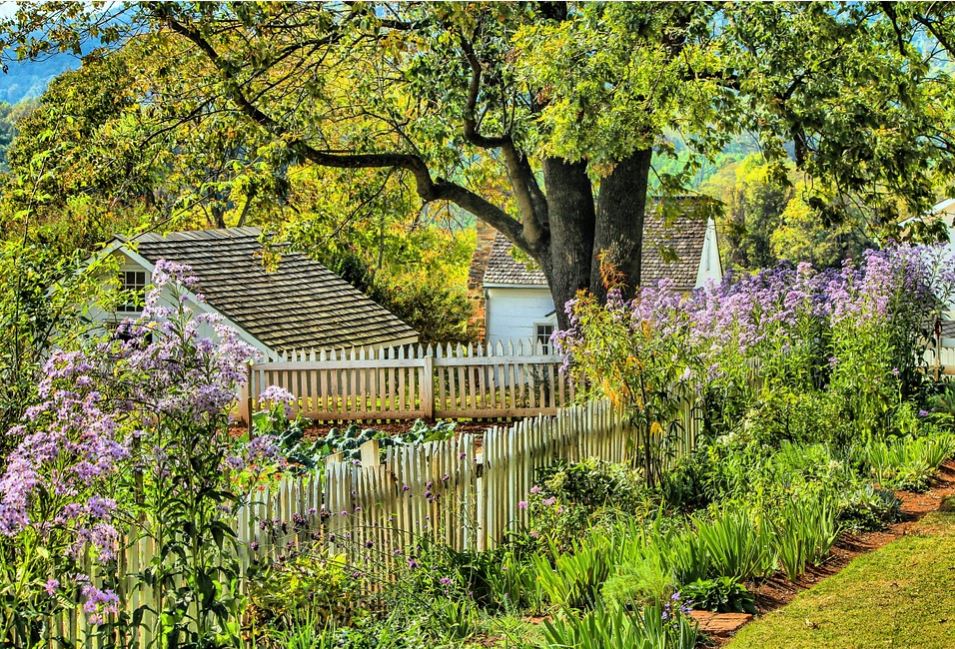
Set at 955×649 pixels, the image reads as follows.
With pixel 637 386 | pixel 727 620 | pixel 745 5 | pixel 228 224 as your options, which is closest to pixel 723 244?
pixel 228 224

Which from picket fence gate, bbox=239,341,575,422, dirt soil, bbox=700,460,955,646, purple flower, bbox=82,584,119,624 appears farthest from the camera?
picket fence gate, bbox=239,341,575,422

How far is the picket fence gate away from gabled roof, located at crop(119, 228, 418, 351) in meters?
1.43

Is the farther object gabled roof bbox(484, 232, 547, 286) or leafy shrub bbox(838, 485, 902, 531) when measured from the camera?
gabled roof bbox(484, 232, 547, 286)

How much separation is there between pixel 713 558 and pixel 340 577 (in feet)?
7.49

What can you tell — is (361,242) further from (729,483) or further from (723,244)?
(723,244)

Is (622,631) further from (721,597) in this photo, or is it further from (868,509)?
(868,509)

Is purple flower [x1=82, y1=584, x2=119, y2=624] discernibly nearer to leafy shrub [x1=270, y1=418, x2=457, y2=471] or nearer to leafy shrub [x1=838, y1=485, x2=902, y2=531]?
leafy shrub [x1=838, y1=485, x2=902, y2=531]

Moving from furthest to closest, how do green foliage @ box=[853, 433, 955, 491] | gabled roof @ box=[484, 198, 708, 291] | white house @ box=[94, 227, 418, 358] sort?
1. gabled roof @ box=[484, 198, 708, 291]
2. white house @ box=[94, 227, 418, 358]
3. green foliage @ box=[853, 433, 955, 491]

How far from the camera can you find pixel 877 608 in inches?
265

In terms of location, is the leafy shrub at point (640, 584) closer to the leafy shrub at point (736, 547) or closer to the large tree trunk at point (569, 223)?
the leafy shrub at point (736, 547)

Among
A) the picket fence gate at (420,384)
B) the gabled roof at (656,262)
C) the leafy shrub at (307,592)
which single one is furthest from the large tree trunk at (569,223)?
the gabled roof at (656,262)

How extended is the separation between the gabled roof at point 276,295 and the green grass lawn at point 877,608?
606 inches

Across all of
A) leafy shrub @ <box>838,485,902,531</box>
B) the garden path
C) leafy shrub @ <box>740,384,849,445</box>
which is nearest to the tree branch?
leafy shrub @ <box>740,384,849,445</box>

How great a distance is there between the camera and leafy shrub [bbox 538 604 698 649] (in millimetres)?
5309
